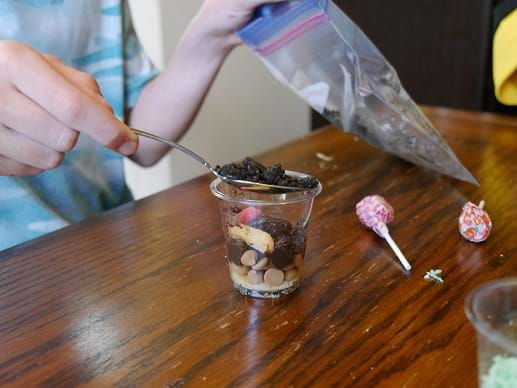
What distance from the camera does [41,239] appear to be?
0.64 metres

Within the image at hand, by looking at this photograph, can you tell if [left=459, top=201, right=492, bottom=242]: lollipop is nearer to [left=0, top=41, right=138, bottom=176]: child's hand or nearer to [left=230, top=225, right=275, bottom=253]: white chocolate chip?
[left=230, top=225, right=275, bottom=253]: white chocolate chip

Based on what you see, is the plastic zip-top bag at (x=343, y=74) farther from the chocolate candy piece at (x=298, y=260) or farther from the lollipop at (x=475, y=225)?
the chocolate candy piece at (x=298, y=260)

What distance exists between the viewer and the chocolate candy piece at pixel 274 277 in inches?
20.7

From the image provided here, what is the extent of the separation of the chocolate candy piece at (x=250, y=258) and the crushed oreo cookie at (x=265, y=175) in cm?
7

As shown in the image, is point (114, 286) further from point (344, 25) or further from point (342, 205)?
point (344, 25)

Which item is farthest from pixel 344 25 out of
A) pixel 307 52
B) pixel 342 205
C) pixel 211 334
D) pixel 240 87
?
pixel 240 87

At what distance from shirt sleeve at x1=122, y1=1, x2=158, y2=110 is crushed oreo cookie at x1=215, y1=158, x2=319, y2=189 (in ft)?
1.48

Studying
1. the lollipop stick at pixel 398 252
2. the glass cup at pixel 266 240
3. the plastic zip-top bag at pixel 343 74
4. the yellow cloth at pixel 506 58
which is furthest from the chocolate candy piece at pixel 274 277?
the yellow cloth at pixel 506 58

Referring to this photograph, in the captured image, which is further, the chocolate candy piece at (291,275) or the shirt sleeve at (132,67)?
the shirt sleeve at (132,67)

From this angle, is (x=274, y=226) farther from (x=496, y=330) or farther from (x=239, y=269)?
(x=496, y=330)

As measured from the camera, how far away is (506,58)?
0.86 m

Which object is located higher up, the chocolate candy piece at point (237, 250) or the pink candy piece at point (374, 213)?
the chocolate candy piece at point (237, 250)

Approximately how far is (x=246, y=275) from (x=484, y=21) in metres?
1.48

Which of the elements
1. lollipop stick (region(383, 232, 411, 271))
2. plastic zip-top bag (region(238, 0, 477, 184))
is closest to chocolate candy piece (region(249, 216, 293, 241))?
lollipop stick (region(383, 232, 411, 271))
